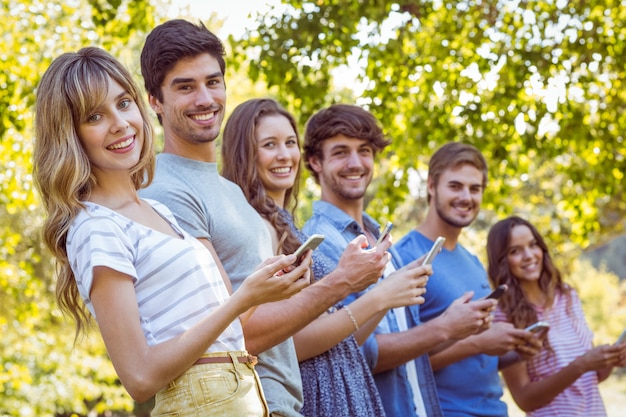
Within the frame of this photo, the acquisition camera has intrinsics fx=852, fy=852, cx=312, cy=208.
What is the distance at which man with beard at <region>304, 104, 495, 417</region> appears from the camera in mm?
3750

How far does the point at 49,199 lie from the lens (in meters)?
2.29

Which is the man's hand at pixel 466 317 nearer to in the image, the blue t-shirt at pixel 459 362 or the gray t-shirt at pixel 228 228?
the blue t-shirt at pixel 459 362

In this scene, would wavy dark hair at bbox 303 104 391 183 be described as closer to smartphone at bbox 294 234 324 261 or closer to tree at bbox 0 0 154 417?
tree at bbox 0 0 154 417

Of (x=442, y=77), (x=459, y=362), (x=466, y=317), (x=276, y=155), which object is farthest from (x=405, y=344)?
(x=442, y=77)

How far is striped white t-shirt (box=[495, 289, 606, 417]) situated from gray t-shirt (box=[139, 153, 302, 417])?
94.1 inches

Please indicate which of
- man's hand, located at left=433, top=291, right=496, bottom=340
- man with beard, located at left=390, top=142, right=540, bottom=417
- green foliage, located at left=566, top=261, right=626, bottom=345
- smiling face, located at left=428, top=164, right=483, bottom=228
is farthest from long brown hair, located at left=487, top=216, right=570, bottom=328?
green foliage, located at left=566, top=261, right=626, bottom=345

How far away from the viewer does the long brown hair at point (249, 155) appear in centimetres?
345

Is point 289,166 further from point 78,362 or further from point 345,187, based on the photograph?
point 78,362

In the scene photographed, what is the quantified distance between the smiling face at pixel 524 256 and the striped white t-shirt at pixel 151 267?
321 cm

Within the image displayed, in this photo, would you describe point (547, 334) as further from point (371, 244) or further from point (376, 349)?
point (376, 349)

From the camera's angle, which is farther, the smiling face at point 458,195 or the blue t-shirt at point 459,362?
the smiling face at point 458,195

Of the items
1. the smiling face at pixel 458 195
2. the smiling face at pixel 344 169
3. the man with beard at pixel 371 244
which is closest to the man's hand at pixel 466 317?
the man with beard at pixel 371 244

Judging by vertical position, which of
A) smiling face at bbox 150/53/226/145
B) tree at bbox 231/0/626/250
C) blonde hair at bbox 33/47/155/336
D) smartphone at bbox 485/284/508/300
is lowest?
smartphone at bbox 485/284/508/300

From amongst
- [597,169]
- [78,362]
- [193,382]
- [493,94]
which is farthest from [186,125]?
[78,362]
